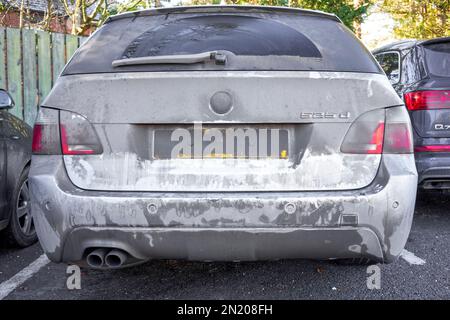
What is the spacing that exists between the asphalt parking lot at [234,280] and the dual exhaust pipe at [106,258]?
0.61 metres

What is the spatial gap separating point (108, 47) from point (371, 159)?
1508 mm

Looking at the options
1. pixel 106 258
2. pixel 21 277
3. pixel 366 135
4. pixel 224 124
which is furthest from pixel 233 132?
pixel 21 277

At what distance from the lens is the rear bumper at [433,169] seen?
13.0 ft

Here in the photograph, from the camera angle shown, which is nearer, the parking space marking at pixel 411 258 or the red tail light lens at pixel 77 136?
the red tail light lens at pixel 77 136

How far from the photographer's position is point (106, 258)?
231 centimetres

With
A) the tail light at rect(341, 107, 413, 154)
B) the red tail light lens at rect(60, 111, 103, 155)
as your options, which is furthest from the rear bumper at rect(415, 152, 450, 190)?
the red tail light lens at rect(60, 111, 103, 155)

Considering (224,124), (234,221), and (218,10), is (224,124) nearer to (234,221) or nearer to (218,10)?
(234,221)

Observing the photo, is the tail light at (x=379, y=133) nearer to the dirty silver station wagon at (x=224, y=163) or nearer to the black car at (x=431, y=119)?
the dirty silver station wagon at (x=224, y=163)

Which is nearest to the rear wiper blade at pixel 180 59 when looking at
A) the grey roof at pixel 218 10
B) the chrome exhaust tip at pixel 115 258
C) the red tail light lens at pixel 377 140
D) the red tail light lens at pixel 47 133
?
the red tail light lens at pixel 47 133

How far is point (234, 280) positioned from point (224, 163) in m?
1.20

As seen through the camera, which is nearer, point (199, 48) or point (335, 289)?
point (199, 48)

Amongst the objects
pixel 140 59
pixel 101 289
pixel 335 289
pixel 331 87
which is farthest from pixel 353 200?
pixel 101 289

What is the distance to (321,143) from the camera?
224cm

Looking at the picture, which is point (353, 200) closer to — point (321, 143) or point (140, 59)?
point (321, 143)
